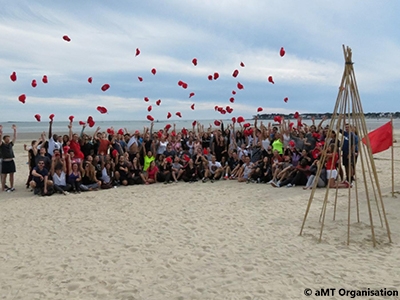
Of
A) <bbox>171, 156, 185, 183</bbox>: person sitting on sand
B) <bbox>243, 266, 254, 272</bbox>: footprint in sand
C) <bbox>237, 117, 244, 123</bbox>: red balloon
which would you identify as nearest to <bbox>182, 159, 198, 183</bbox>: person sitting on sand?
<bbox>171, 156, 185, 183</bbox>: person sitting on sand

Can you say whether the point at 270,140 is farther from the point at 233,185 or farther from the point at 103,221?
the point at 103,221

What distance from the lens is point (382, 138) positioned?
7688mm

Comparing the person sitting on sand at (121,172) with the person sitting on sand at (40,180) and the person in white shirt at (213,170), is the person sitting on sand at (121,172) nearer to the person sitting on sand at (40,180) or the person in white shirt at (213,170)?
the person sitting on sand at (40,180)

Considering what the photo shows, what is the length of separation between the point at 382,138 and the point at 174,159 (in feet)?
18.6

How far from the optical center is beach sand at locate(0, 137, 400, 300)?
12.5 feet

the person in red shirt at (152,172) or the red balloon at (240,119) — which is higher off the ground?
the red balloon at (240,119)

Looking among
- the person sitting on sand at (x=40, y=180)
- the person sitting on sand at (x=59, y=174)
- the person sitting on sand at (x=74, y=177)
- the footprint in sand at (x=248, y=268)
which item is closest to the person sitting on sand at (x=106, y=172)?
the person sitting on sand at (x=74, y=177)

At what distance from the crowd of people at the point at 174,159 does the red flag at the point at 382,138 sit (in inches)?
31.4

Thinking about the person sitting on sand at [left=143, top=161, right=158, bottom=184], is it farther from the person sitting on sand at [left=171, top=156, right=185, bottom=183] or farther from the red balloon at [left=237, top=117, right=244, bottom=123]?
the red balloon at [left=237, top=117, right=244, bottom=123]

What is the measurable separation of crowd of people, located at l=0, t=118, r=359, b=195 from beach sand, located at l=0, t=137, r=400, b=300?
1167mm

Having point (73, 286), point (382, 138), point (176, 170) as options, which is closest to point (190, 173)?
point (176, 170)

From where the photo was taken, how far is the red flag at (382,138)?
762 cm

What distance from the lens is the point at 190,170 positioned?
34.8 ft

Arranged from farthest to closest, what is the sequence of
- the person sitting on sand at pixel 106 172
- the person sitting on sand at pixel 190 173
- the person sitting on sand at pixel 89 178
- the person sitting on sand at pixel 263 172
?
the person sitting on sand at pixel 190 173, the person sitting on sand at pixel 263 172, the person sitting on sand at pixel 106 172, the person sitting on sand at pixel 89 178
